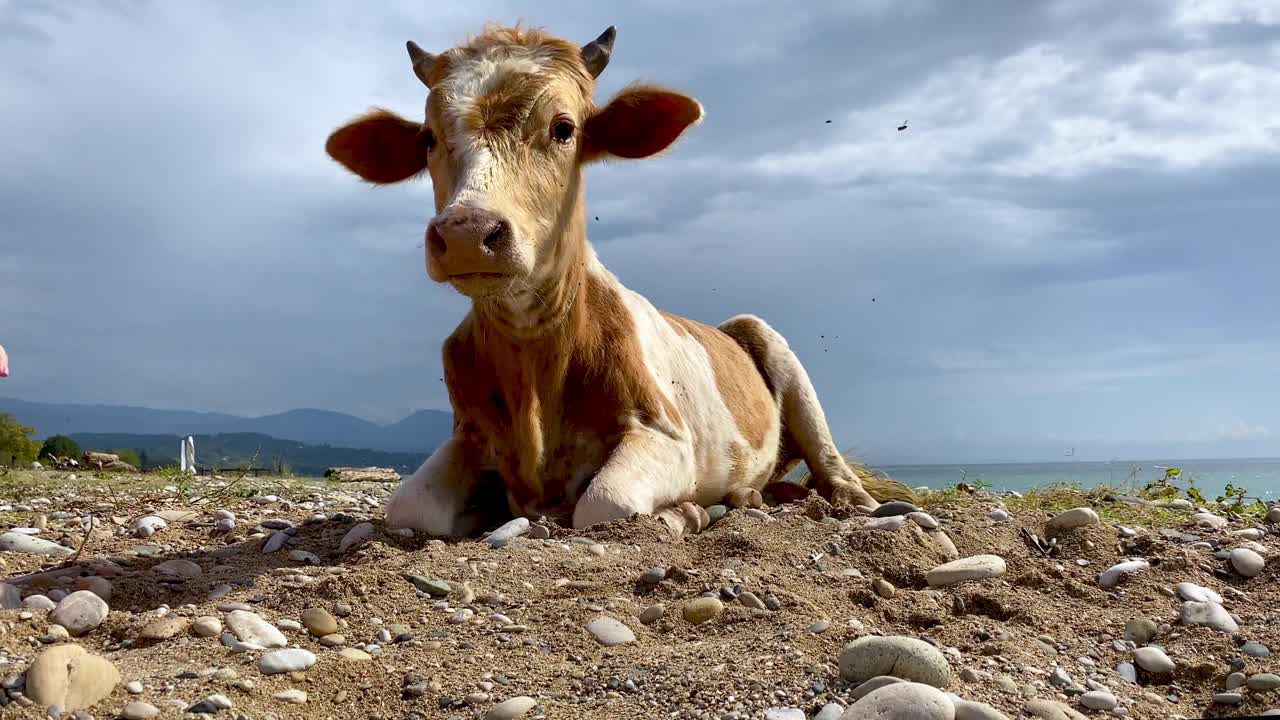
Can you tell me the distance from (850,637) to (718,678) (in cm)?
64

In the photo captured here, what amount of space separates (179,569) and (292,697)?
2.21 meters

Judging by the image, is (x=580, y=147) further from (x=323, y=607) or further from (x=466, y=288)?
(x=323, y=607)

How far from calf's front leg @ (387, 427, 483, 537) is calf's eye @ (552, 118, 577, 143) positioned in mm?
1951

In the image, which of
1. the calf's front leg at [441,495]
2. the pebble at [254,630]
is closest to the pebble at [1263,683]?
the pebble at [254,630]

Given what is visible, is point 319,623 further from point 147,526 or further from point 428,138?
point 147,526

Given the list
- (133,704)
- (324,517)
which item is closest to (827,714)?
(133,704)

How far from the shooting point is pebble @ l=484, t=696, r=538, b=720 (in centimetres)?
307

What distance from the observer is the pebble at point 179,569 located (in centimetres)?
502

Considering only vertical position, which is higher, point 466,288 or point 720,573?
point 466,288

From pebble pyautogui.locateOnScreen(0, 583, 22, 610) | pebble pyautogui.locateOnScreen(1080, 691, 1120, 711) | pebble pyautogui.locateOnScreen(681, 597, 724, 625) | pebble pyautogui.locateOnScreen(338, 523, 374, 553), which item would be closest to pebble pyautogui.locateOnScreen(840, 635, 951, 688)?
pebble pyautogui.locateOnScreen(1080, 691, 1120, 711)

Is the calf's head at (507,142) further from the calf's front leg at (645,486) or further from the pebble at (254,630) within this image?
the pebble at (254,630)

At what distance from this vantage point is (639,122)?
637cm

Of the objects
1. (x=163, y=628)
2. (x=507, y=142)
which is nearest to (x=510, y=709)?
(x=163, y=628)

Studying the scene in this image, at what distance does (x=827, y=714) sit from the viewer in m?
2.97
